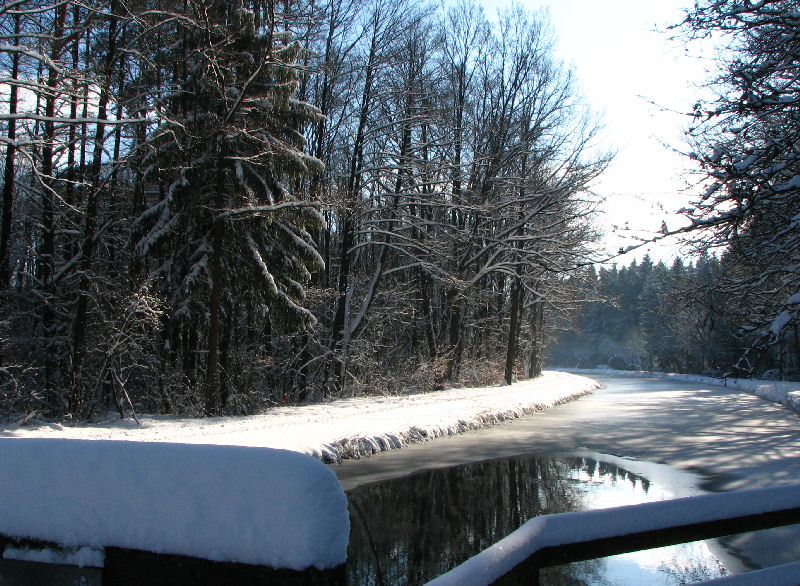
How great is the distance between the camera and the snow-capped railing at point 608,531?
1.81 meters

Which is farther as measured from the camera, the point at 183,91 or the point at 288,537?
the point at 183,91

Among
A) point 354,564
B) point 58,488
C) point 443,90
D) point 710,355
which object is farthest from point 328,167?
point 710,355

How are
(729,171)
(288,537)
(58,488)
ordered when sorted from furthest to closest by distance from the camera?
(729,171) → (58,488) → (288,537)

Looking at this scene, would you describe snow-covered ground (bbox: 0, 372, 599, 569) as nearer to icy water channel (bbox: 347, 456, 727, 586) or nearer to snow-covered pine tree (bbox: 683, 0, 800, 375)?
icy water channel (bbox: 347, 456, 727, 586)

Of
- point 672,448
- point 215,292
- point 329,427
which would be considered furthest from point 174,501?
point 215,292

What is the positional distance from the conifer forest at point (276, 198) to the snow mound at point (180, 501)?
841cm

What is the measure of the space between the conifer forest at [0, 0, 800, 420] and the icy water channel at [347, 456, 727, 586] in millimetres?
3045

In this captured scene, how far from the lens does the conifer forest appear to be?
32.9 feet

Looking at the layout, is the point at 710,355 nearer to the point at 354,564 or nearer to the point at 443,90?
the point at 443,90

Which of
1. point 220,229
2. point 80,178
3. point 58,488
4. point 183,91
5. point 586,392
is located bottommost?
point 586,392

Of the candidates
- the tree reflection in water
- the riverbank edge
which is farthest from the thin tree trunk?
the tree reflection in water

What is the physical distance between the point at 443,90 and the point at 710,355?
45469 mm

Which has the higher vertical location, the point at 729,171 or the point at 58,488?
the point at 729,171

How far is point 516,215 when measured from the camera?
28.4m
